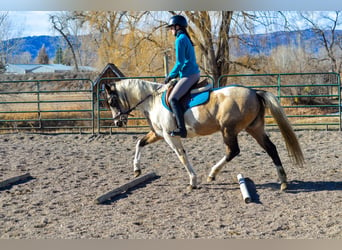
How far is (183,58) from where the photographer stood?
6.12 meters

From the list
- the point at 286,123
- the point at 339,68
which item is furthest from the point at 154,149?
the point at 339,68

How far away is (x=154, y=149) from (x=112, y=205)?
Result: 421cm

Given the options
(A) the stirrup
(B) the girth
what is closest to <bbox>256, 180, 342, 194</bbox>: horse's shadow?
(A) the stirrup

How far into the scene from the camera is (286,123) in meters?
6.38

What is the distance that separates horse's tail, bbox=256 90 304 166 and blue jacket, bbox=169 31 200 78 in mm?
967

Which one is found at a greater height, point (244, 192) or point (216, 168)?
point (216, 168)

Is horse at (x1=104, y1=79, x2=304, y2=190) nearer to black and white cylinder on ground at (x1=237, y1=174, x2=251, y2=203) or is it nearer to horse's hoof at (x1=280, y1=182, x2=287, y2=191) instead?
horse's hoof at (x1=280, y1=182, x2=287, y2=191)

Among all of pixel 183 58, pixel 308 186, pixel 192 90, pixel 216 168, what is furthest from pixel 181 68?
pixel 308 186

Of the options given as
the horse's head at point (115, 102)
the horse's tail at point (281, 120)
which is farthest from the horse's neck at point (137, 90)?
the horse's tail at point (281, 120)

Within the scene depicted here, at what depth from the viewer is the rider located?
6.10 metres

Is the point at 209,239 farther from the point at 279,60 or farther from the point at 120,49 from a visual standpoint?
the point at 279,60

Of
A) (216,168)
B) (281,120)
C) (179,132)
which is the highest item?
(281,120)

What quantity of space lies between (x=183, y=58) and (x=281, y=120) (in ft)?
5.10

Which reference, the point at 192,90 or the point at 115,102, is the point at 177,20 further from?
the point at 115,102
